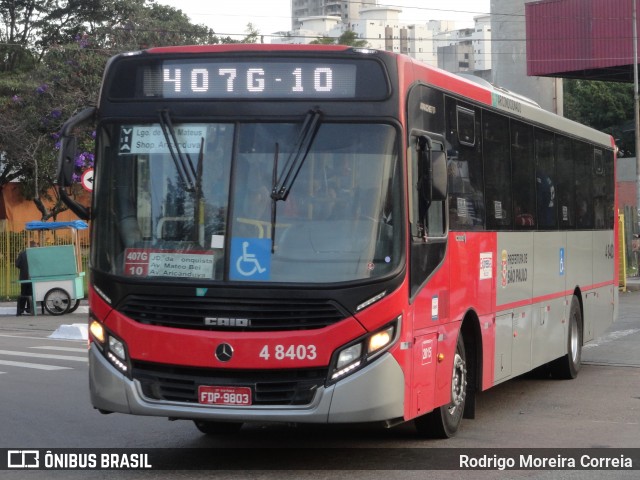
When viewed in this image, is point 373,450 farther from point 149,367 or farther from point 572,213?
point 572,213

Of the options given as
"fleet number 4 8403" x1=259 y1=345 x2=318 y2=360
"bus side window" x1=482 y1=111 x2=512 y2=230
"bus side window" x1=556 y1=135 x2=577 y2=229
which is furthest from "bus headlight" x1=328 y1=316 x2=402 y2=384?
"bus side window" x1=556 y1=135 x2=577 y2=229

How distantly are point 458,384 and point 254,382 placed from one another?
253cm

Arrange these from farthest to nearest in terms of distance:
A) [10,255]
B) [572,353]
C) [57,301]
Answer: [10,255]
[57,301]
[572,353]

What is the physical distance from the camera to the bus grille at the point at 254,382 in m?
7.85

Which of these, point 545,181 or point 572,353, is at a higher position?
point 545,181

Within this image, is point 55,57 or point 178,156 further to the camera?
point 55,57

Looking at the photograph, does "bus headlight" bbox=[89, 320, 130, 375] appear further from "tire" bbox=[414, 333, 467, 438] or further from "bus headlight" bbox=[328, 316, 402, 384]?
"tire" bbox=[414, 333, 467, 438]

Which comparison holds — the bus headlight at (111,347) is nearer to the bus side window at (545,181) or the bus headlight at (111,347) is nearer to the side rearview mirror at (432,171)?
the side rearview mirror at (432,171)

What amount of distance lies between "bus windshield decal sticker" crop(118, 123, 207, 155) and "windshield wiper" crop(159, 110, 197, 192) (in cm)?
2

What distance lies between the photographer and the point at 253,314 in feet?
25.8

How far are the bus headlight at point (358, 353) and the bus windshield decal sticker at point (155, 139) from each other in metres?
1.77

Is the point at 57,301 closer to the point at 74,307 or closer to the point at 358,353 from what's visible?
the point at 74,307

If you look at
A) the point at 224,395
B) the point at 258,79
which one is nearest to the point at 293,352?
the point at 224,395

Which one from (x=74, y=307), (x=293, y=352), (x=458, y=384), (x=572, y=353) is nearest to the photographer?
(x=293, y=352)
